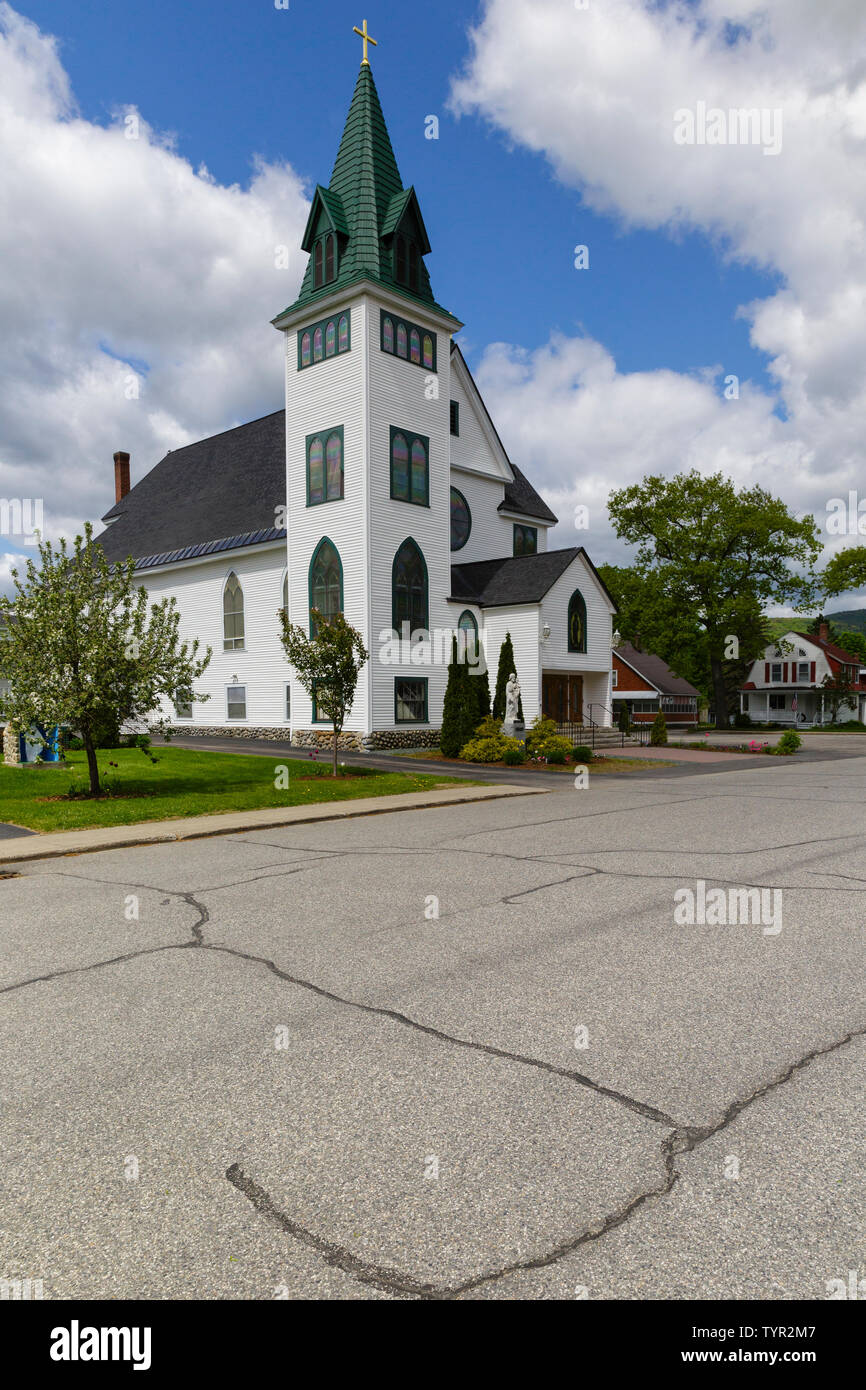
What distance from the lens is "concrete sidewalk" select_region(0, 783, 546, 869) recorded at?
1116cm

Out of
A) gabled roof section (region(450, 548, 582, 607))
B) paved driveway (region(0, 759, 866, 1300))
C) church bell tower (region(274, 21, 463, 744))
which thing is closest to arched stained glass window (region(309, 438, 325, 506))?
church bell tower (region(274, 21, 463, 744))

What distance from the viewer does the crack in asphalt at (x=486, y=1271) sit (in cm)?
262

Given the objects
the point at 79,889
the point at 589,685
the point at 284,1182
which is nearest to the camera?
the point at 284,1182

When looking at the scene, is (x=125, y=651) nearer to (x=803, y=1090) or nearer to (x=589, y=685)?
(x=803, y=1090)

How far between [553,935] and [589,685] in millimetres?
28262

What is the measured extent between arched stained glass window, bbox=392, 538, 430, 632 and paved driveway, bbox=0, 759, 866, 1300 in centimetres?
2022

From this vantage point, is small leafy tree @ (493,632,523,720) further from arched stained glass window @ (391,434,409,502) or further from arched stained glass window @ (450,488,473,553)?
arched stained glass window @ (450,488,473,553)

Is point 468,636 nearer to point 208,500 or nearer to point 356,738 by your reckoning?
point 356,738

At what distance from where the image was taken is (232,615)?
33781mm

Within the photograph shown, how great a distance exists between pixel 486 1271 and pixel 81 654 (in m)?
14.4

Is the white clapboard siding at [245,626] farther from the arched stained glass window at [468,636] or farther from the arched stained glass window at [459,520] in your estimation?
the arched stained glass window at [459,520]

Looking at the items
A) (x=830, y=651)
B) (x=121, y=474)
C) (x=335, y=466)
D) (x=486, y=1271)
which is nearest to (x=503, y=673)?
(x=335, y=466)
